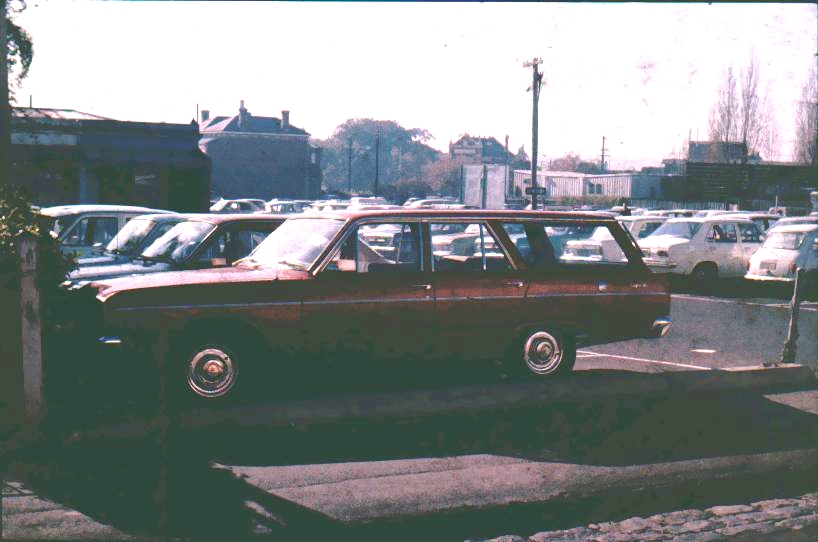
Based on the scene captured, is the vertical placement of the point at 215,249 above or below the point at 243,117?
below

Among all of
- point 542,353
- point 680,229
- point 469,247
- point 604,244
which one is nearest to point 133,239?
point 469,247

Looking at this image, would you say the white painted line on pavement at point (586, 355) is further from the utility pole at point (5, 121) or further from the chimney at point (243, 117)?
the chimney at point (243, 117)

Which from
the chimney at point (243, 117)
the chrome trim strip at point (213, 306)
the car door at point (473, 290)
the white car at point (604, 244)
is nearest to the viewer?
the chrome trim strip at point (213, 306)

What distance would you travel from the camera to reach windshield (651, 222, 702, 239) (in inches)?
819

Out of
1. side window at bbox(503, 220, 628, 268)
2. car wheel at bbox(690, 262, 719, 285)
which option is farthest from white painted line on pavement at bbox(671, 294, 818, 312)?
side window at bbox(503, 220, 628, 268)

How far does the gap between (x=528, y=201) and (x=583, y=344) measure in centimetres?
4304

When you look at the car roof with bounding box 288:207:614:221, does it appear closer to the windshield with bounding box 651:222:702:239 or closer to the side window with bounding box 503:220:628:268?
the side window with bounding box 503:220:628:268

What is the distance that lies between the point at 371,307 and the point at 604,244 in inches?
277

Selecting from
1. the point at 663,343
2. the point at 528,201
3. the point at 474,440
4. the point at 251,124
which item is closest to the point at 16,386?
the point at 474,440

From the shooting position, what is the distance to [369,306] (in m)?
7.85

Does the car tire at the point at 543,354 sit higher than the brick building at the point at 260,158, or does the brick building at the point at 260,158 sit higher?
the brick building at the point at 260,158

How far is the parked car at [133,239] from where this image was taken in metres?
11.0

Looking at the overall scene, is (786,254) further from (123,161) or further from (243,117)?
(243,117)

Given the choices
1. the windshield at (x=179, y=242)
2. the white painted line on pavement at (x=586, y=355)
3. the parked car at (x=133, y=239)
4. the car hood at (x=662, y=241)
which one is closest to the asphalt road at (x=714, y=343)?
the white painted line on pavement at (x=586, y=355)
